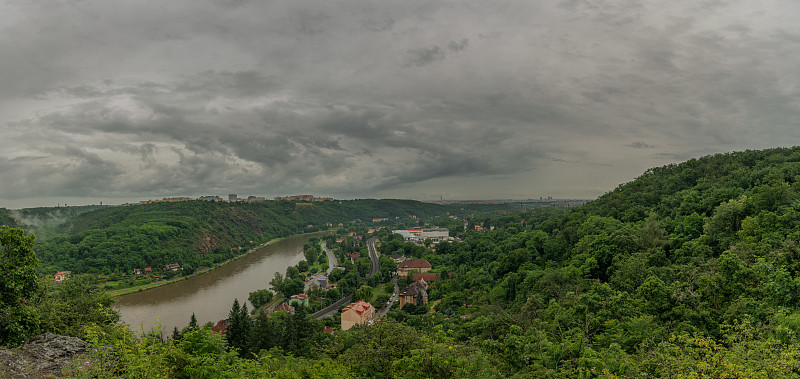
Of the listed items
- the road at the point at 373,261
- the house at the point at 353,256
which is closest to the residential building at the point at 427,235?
the road at the point at 373,261

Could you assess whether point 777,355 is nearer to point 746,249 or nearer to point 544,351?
point 544,351

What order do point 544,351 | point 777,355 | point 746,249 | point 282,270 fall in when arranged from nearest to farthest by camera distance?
1. point 777,355
2. point 544,351
3. point 746,249
4. point 282,270

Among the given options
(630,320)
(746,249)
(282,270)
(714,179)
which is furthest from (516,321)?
(282,270)

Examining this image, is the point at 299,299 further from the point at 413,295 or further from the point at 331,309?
the point at 413,295

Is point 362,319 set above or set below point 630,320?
below

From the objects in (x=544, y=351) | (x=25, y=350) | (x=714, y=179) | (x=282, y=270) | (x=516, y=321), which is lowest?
(x=282, y=270)

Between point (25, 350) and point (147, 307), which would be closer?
point (25, 350)
